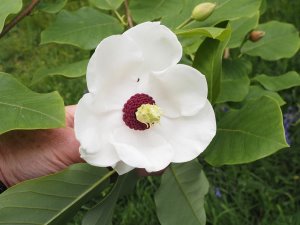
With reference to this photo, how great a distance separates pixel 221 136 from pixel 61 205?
33 cm

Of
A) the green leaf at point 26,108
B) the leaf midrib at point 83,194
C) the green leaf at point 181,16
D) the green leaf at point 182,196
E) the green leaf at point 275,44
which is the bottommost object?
the green leaf at point 275,44

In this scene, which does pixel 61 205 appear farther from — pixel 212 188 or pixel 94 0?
pixel 212 188

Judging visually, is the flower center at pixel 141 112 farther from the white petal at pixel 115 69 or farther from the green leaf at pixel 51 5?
the green leaf at pixel 51 5

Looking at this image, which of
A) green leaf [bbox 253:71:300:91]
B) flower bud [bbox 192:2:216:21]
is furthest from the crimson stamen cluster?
green leaf [bbox 253:71:300:91]

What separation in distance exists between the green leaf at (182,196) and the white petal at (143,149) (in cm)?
22

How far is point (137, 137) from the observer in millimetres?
865

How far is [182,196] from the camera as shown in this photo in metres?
1.06

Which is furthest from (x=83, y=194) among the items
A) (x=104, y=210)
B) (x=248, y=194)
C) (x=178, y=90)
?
(x=248, y=194)

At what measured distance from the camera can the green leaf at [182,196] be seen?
3.39 feet

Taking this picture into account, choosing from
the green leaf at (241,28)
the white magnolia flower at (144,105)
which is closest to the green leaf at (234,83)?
the green leaf at (241,28)

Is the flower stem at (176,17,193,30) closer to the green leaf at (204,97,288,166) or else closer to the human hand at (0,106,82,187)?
the green leaf at (204,97,288,166)

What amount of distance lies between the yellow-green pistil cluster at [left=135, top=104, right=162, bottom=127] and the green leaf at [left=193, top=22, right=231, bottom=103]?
130 millimetres

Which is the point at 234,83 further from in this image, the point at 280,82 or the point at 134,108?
the point at 134,108

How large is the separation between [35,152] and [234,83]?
1.59ft
